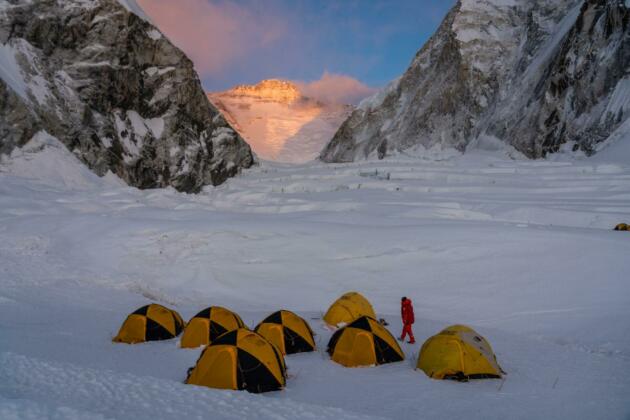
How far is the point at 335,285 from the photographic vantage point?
1563cm

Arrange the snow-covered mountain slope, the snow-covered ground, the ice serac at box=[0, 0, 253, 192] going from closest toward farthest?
the snow-covered ground → the ice serac at box=[0, 0, 253, 192] → the snow-covered mountain slope

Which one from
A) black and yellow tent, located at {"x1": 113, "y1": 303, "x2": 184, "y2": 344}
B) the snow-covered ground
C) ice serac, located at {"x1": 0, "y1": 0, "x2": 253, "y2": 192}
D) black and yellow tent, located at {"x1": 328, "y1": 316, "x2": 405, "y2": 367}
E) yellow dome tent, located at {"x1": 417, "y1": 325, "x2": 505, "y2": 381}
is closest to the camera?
the snow-covered ground

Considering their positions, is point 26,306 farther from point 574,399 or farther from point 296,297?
point 574,399

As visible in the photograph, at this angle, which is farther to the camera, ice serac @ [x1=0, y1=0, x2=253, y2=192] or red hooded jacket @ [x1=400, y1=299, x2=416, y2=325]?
ice serac @ [x1=0, y1=0, x2=253, y2=192]

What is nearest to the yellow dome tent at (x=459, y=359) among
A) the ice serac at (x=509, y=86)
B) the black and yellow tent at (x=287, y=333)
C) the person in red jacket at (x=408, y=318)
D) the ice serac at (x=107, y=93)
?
the person in red jacket at (x=408, y=318)

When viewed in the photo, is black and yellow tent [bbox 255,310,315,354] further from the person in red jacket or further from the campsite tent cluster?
the person in red jacket

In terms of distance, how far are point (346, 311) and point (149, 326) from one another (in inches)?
191

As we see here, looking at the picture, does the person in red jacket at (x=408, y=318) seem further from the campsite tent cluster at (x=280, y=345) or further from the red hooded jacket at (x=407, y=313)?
the campsite tent cluster at (x=280, y=345)

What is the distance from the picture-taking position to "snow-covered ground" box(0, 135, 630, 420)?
6.67 meters

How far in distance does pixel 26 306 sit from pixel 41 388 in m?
7.51

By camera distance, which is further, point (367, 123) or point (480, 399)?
point (367, 123)

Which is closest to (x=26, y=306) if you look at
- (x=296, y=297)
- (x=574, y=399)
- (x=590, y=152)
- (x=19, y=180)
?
(x=296, y=297)

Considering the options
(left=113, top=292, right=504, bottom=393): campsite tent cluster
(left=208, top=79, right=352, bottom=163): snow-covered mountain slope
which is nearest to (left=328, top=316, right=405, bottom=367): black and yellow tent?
(left=113, top=292, right=504, bottom=393): campsite tent cluster

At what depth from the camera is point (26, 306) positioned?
12.0 m
